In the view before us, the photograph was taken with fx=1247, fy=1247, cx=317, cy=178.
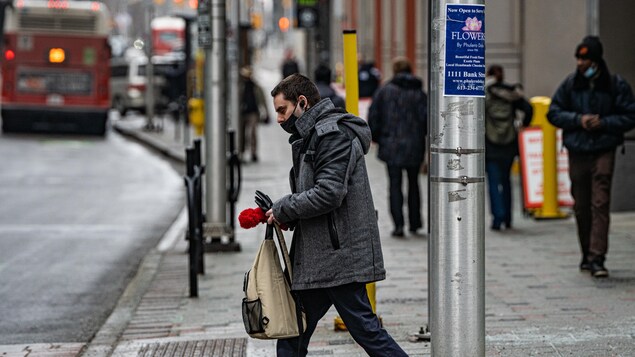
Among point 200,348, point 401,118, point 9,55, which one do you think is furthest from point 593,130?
point 9,55

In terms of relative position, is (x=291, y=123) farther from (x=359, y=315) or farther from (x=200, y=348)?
(x=200, y=348)

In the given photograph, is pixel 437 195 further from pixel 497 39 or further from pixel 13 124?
pixel 13 124

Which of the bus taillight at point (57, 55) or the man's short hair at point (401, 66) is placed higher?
the bus taillight at point (57, 55)

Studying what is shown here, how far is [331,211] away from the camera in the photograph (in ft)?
18.6

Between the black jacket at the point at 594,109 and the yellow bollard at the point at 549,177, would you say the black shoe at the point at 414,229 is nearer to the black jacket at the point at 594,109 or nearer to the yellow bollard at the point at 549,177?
the yellow bollard at the point at 549,177

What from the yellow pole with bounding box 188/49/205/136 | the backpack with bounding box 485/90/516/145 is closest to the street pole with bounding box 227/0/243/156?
the yellow pole with bounding box 188/49/205/136

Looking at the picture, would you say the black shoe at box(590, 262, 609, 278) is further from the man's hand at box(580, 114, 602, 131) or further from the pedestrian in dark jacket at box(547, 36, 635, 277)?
the man's hand at box(580, 114, 602, 131)

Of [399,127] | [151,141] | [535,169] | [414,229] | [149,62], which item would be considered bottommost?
[151,141]

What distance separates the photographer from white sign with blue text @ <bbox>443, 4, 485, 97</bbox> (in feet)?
18.0

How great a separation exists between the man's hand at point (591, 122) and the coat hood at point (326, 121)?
417cm


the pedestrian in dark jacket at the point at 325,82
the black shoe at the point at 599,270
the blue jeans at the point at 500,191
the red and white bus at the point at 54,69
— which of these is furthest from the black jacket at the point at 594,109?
the red and white bus at the point at 54,69

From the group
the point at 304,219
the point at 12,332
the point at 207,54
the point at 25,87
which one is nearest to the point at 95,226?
the point at 207,54

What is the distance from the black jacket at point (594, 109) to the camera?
9.62 metres

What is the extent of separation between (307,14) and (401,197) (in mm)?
12584
